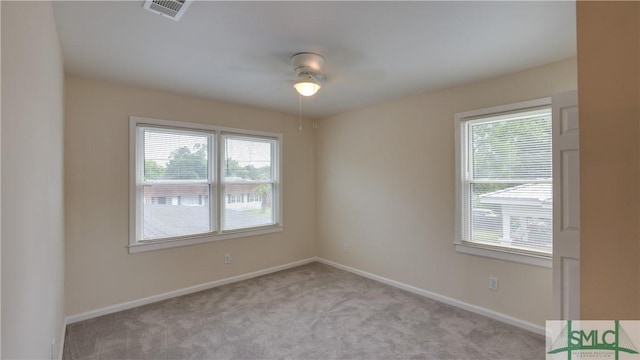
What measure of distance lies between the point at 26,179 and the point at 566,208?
10.2 ft

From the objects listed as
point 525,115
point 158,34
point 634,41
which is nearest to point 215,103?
point 158,34

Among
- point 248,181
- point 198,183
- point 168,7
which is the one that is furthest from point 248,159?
point 168,7

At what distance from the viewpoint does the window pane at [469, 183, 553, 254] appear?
277 cm

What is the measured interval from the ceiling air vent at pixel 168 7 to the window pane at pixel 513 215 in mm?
3106

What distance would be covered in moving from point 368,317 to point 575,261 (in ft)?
6.02

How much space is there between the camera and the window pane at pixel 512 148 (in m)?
2.77

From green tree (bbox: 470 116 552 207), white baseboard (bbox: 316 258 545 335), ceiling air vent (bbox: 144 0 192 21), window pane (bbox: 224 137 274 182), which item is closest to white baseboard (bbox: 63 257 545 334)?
white baseboard (bbox: 316 258 545 335)

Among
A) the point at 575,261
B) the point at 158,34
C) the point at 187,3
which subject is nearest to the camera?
the point at 187,3

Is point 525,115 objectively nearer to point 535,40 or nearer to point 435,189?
point 535,40

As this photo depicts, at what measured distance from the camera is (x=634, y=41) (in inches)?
35.2

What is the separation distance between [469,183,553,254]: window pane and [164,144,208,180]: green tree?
327 centimetres

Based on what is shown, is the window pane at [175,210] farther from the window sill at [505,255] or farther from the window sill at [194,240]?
the window sill at [505,255]

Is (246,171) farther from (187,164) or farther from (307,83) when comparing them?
(307,83)

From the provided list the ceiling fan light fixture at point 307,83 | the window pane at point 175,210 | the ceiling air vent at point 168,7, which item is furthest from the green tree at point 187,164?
the ceiling air vent at point 168,7
